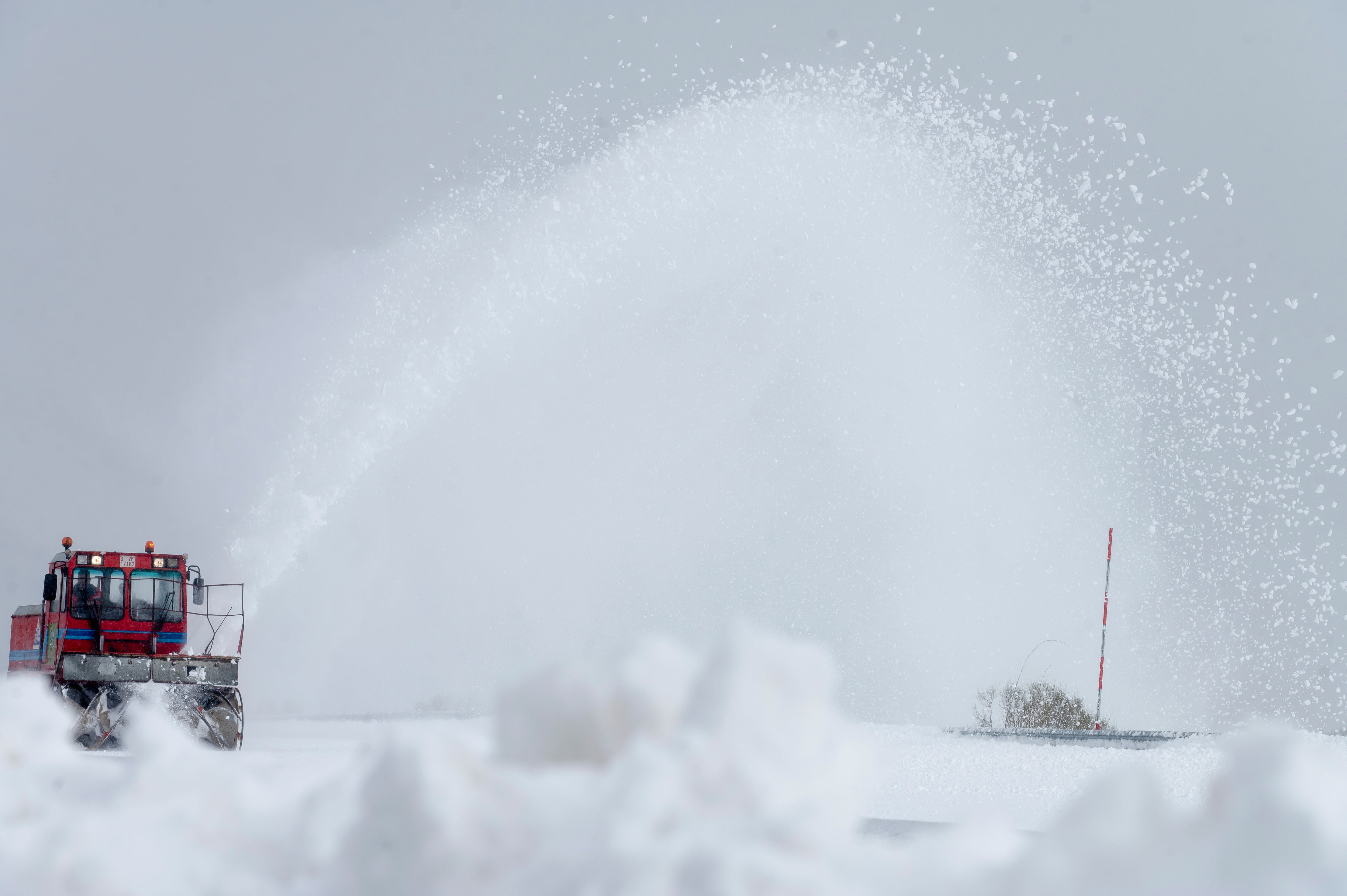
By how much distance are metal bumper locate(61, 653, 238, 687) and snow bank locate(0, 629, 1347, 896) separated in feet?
40.1

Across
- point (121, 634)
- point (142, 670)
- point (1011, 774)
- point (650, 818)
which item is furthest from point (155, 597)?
point (650, 818)

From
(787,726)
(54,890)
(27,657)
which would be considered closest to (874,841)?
(787,726)

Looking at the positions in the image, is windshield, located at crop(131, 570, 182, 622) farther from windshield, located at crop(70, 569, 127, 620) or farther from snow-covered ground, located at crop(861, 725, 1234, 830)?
snow-covered ground, located at crop(861, 725, 1234, 830)

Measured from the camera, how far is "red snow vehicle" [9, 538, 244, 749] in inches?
540

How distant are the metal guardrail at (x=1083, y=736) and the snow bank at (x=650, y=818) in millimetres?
10012

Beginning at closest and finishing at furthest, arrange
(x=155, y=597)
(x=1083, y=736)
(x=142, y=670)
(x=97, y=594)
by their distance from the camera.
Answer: (x=1083, y=736) → (x=142, y=670) → (x=97, y=594) → (x=155, y=597)

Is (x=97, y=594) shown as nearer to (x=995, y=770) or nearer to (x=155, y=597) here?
(x=155, y=597)

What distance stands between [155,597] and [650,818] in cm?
1466

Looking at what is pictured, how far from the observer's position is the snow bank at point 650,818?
5.10 ft

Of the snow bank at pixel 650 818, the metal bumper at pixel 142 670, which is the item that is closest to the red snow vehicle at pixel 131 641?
the metal bumper at pixel 142 670

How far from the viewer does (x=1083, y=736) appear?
12.1 meters

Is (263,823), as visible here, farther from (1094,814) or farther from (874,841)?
(1094,814)

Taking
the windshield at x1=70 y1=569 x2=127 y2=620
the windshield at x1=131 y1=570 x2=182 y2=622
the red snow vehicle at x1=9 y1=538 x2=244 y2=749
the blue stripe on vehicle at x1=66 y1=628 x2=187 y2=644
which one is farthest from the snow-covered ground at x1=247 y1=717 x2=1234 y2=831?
the windshield at x1=70 y1=569 x2=127 y2=620

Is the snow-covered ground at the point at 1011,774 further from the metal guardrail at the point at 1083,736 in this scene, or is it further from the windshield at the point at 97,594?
the windshield at the point at 97,594
